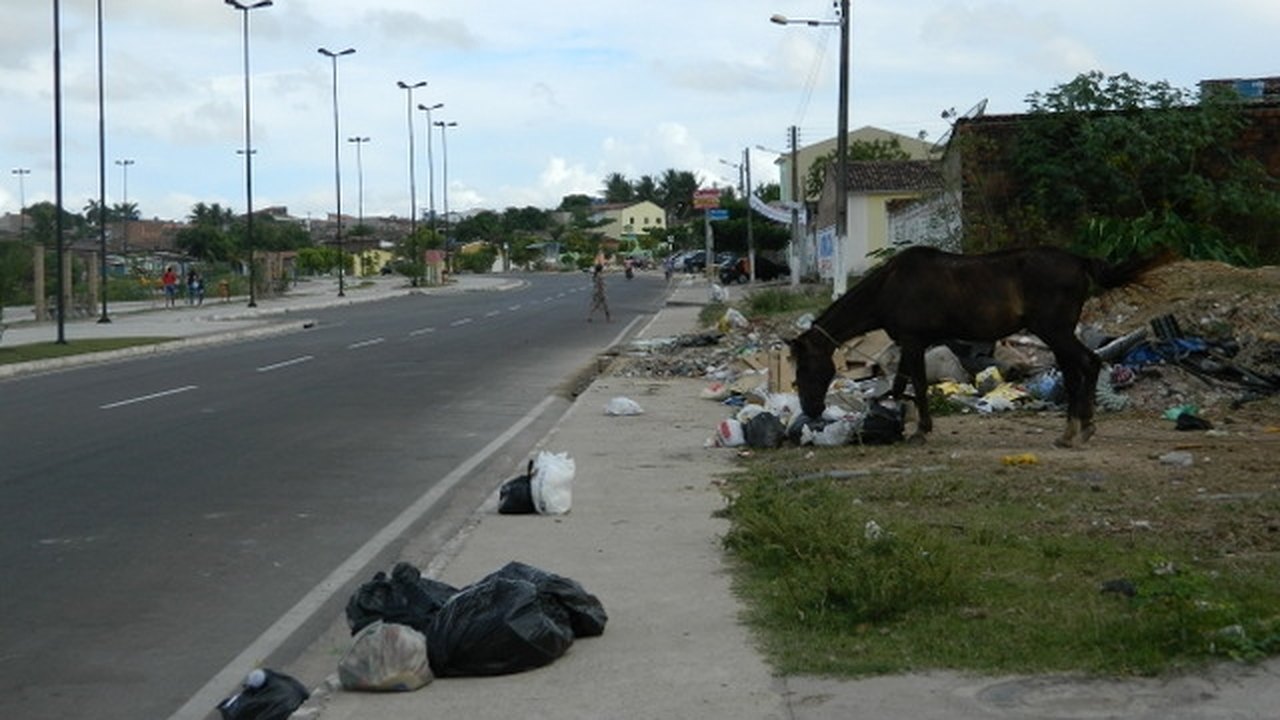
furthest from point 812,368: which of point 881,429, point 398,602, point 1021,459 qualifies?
point 398,602

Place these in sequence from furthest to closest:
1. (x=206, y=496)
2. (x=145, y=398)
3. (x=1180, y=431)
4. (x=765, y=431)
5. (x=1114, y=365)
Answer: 1. (x=145, y=398)
2. (x=1114, y=365)
3. (x=765, y=431)
4. (x=1180, y=431)
5. (x=206, y=496)

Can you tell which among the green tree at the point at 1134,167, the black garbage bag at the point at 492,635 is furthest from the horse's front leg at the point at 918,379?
the green tree at the point at 1134,167

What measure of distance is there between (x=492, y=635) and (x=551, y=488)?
443 cm

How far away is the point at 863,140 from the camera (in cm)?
11000

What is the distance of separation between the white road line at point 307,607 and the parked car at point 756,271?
6240 cm

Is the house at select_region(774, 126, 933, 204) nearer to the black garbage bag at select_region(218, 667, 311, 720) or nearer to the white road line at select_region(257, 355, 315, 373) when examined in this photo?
the white road line at select_region(257, 355, 315, 373)

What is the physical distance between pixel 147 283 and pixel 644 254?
82.8 metres

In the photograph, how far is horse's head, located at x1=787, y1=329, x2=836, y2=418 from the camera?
13977 mm

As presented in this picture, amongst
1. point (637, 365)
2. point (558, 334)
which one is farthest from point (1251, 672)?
point (558, 334)

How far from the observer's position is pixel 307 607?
8781 millimetres

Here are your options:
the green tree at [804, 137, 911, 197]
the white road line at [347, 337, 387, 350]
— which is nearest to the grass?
the white road line at [347, 337, 387, 350]

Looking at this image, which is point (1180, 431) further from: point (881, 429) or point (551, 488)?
point (551, 488)

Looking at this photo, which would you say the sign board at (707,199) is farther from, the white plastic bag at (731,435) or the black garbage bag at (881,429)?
the black garbage bag at (881,429)

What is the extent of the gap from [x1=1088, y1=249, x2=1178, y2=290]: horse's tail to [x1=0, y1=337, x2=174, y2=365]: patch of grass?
72.9ft
